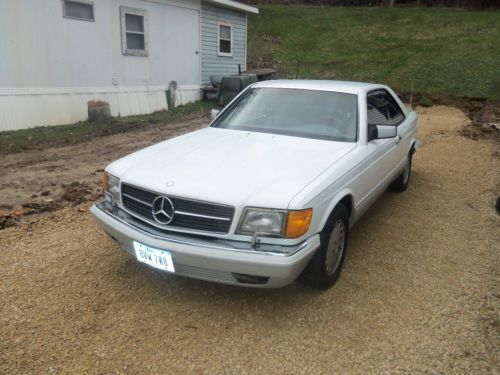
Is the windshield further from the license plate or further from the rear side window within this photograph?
the license plate

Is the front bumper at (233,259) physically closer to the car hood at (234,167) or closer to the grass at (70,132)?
the car hood at (234,167)

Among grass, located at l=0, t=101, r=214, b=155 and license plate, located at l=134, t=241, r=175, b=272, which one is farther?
grass, located at l=0, t=101, r=214, b=155

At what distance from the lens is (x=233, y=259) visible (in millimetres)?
2523

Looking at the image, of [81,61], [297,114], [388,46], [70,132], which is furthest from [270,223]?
[388,46]

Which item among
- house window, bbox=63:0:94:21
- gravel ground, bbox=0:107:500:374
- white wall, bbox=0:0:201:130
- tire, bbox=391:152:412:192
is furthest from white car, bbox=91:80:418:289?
house window, bbox=63:0:94:21

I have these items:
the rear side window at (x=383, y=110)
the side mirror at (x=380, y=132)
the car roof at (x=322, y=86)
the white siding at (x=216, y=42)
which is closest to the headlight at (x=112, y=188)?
the car roof at (x=322, y=86)

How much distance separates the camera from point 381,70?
17547 millimetres

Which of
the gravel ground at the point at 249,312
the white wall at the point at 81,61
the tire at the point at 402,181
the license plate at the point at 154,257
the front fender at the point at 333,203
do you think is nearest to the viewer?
the gravel ground at the point at 249,312

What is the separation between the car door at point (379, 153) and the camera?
12.0ft

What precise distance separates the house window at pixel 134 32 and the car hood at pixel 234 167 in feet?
26.1

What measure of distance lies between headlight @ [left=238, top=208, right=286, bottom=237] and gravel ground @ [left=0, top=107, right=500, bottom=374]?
26.2 inches

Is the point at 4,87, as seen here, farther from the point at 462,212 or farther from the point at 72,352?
the point at 462,212

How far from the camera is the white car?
8.50ft

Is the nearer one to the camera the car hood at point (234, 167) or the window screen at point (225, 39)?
the car hood at point (234, 167)
